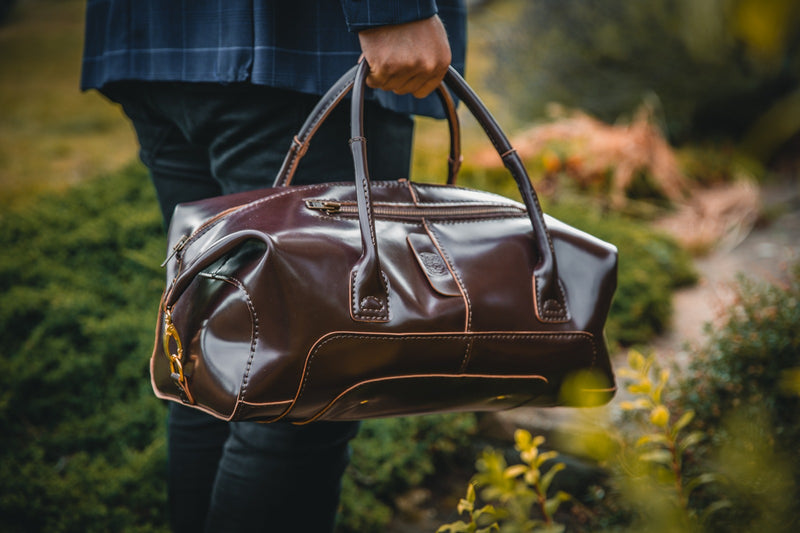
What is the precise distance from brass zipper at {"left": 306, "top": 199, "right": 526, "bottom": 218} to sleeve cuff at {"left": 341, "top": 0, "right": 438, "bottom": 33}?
259mm

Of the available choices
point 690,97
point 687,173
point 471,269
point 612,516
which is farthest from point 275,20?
point 690,97

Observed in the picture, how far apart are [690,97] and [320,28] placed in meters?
5.00

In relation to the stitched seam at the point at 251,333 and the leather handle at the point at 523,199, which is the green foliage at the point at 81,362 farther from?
the leather handle at the point at 523,199

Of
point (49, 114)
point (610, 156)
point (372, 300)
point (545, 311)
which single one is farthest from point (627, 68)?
point (49, 114)

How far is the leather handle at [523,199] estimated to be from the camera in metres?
0.87

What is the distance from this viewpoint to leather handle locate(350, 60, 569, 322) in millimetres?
874

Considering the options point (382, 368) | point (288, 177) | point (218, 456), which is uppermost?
point (288, 177)

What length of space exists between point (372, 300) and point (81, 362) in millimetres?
1825

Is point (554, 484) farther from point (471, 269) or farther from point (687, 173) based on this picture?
point (687, 173)

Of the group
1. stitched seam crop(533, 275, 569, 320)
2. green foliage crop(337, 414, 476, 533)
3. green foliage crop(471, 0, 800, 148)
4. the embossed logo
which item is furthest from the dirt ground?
green foliage crop(471, 0, 800, 148)

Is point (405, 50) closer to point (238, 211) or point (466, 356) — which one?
point (238, 211)

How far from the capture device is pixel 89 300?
2584 millimetres

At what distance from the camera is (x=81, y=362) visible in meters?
2.27

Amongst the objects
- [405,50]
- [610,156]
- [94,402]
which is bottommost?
[94,402]
